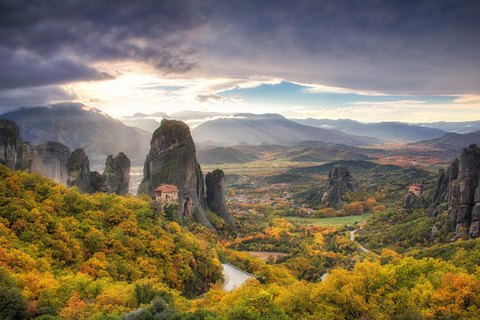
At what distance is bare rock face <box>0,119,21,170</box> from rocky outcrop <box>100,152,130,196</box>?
16120mm

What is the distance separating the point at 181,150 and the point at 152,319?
56.9 m

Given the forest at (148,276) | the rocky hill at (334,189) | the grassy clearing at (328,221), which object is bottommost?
the grassy clearing at (328,221)

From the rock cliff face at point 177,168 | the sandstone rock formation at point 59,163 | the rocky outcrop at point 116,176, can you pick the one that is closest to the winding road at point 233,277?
the rock cliff face at point 177,168

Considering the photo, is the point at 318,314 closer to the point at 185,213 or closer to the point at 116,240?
the point at 116,240

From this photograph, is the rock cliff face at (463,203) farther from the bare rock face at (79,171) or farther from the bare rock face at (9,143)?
the bare rock face at (9,143)

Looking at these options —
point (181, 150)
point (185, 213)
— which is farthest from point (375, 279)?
point (181, 150)

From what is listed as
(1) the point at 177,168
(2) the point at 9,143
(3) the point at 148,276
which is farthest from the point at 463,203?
(2) the point at 9,143

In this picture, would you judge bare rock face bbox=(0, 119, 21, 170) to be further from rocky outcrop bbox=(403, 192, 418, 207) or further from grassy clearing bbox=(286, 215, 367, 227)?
rocky outcrop bbox=(403, 192, 418, 207)

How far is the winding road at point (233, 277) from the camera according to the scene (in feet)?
152

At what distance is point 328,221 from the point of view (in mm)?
115312

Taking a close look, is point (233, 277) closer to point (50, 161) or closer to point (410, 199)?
point (50, 161)

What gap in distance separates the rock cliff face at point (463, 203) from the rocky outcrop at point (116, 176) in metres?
64.8

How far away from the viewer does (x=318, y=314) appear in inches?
1133

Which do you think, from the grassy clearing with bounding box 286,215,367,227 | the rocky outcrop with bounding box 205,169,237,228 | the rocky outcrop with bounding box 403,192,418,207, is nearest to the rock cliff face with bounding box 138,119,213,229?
the rocky outcrop with bounding box 205,169,237,228
